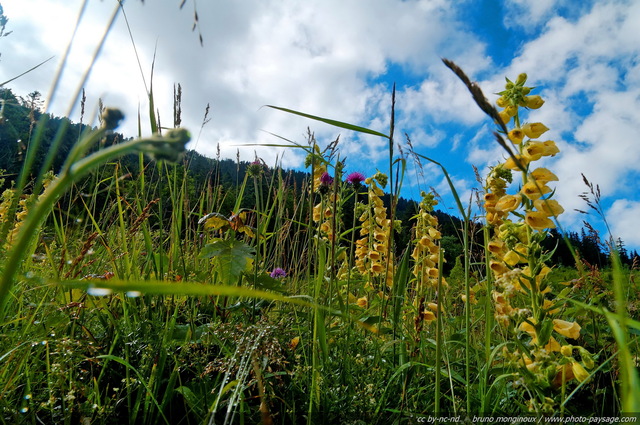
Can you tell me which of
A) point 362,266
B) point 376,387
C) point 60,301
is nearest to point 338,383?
point 376,387

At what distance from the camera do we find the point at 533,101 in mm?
1461

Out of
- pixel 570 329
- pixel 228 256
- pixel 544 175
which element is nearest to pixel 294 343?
pixel 228 256

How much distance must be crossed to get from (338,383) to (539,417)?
0.50m

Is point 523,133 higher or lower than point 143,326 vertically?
higher

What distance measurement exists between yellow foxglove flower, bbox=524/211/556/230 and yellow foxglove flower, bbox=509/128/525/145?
310mm

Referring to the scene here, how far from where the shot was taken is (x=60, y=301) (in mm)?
1396

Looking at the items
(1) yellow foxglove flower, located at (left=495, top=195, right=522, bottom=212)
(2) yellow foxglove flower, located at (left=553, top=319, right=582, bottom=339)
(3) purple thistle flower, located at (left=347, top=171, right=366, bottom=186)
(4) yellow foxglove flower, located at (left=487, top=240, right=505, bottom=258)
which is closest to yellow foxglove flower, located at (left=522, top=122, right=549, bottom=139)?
(1) yellow foxglove flower, located at (left=495, top=195, right=522, bottom=212)

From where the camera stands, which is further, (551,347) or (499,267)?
(499,267)

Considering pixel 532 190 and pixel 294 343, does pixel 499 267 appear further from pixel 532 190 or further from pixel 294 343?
pixel 294 343

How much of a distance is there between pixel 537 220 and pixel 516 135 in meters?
0.35

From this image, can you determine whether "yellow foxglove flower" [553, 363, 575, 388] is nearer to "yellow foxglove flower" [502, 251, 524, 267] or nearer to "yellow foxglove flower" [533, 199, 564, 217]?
"yellow foxglove flower" [502, 251, 524, 267]

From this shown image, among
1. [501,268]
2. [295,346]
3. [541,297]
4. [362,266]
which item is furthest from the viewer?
[362,266]

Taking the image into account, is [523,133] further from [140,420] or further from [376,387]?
[140,420]

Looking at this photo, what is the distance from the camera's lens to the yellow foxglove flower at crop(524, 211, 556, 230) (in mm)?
1283
